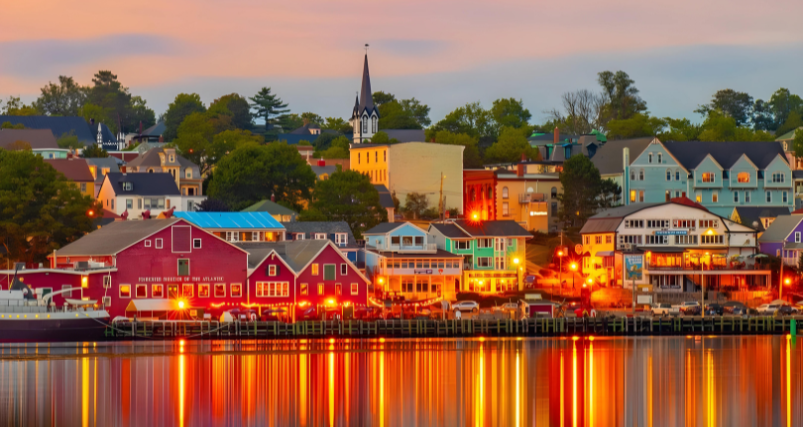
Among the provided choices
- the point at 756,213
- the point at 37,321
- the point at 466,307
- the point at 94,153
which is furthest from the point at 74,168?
the point at 756,213

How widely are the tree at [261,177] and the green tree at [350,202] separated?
1219cm

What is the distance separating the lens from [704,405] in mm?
57219

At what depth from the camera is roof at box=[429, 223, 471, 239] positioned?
106 meters

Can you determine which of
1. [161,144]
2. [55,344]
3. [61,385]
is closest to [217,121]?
[161,144]

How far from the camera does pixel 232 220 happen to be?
103m

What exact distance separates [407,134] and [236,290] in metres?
93.7

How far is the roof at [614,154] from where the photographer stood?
423 ft

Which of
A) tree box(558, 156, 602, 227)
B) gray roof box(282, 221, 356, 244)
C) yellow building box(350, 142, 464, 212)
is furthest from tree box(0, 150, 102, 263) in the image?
tree box(558, 156, 602, 227)

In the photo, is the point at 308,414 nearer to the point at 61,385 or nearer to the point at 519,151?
the point at 61,385

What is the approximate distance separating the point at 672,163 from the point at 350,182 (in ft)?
104

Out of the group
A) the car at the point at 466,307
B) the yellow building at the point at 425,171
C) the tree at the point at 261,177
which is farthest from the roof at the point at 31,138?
the car at the point at 466,307

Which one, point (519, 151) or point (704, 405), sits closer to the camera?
point (704, 405)

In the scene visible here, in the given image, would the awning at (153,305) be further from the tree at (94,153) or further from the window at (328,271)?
the tree at (94,153)

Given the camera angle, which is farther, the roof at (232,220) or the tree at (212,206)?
the tree at (212,206)
